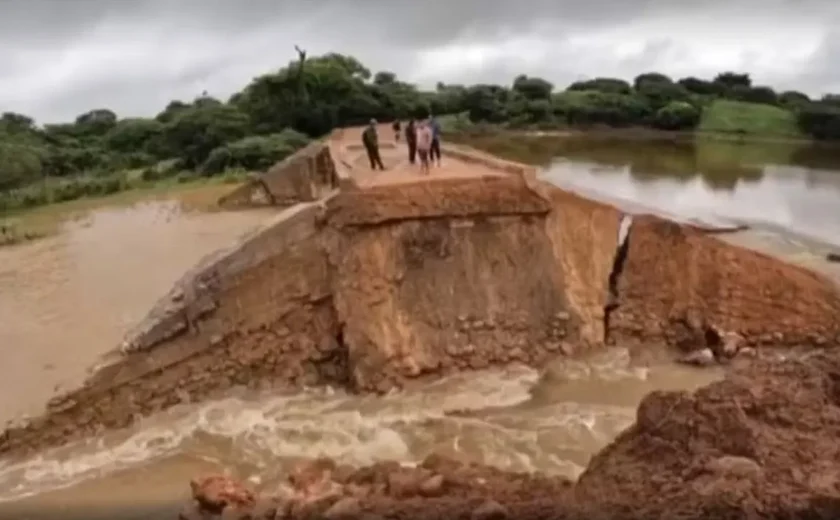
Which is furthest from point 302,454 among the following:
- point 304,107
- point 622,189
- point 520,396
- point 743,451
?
point 304,107

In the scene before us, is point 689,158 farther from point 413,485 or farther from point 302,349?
point 413,485

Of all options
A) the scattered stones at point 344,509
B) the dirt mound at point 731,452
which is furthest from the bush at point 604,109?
the scattered stones at point 344,509

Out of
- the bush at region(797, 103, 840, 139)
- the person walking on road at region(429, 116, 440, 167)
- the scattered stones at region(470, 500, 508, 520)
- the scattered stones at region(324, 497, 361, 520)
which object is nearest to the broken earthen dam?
the person walking on road at region(429, 116, 440, 167)

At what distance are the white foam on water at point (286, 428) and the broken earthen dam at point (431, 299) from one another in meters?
0.25

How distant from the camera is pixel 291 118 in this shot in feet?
139

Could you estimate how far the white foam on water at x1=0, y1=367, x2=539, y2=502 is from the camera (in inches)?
480

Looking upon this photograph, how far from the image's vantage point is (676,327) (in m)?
15.1

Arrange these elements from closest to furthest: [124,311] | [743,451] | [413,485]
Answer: [743,451] → [413,485] → [124,311]

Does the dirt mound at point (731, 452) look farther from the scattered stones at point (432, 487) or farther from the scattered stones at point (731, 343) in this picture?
the scattered stones at point (731, 343)

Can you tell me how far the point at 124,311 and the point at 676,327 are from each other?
387 inches

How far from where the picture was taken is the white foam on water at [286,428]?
12188 millimetres

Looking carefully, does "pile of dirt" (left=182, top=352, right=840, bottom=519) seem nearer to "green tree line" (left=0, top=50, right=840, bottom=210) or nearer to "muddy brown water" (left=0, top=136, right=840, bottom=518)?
"muddy brown water" (left=0, top=136, right=840, bottom=518)

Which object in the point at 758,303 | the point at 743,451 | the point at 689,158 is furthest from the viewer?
the point at 689,158

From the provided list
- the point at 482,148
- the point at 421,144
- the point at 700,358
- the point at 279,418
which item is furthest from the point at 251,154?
the point at 700,358
